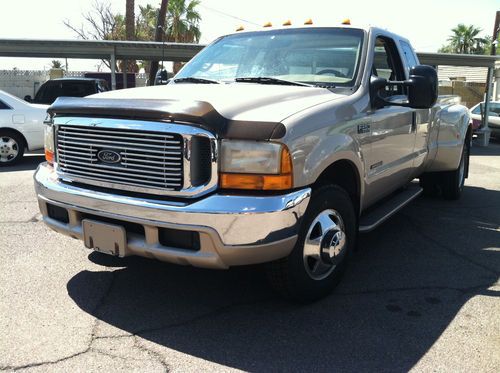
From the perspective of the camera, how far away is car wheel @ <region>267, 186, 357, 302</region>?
321 centimetres

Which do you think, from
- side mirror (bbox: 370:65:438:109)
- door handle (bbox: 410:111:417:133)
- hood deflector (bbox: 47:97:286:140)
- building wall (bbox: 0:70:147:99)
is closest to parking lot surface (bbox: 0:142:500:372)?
door handle (bbox: 410:111:417:133)

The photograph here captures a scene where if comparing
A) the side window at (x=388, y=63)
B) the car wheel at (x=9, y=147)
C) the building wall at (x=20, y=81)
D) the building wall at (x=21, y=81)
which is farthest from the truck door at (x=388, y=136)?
the building wall at (x=20, y=81)

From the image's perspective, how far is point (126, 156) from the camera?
10.2 feet

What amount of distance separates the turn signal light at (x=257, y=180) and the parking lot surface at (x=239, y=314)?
3.06 ft

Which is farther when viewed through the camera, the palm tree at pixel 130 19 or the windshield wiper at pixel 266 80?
the palm tree at pixel 130 19

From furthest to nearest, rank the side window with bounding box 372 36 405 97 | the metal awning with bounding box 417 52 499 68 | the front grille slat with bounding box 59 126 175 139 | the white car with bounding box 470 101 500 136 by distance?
the white car with bounding box 470 101 500 136 → the metal awning with bounding box 417 52 499 68 → the side window with bounding box 372 36 405 97 → the front grille slat with bounding box 59 126 175 139

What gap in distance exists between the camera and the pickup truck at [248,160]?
2863 millimetres

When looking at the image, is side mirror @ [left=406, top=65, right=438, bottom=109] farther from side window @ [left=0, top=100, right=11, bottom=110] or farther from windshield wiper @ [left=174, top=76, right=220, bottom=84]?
side window @ [left=0, top=100, right=11, bottom=110]

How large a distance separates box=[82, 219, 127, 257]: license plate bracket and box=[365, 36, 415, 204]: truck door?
192 centimetres

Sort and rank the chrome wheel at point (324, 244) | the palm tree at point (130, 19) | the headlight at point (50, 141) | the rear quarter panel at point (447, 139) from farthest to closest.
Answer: the palm tree at point (130, 19)
the rear quarter panel at point (447, 139)
the headlight at point (50, 141)
the chrome wheel at point (324, 244)

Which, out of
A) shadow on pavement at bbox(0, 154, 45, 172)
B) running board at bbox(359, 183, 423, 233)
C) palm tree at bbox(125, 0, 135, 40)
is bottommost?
shadow on pavement at bbox(0, 154, 45, 172)

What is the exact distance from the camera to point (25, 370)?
269 centimetres

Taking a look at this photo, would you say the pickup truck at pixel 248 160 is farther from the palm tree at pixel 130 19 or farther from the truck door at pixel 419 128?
the palm tree at pixel 130 19

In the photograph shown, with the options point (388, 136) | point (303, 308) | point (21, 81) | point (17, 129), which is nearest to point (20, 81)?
point (21, 81)
